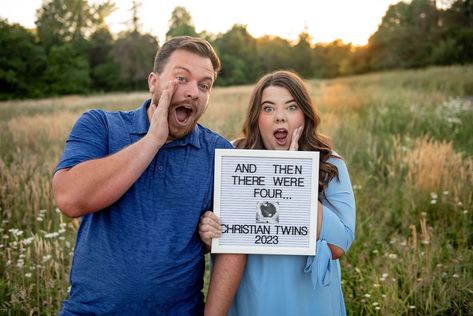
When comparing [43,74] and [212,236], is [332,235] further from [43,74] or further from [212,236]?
[43,74]

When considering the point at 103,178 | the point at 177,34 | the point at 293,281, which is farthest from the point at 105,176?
the point at 177,34

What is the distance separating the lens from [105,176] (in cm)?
194

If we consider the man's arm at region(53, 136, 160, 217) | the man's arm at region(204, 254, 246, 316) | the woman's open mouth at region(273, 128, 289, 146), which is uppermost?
the woman's open mouth at region(273, 128, 289, 146)

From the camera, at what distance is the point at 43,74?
23250mm

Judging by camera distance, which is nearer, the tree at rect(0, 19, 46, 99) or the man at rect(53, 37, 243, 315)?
the man at rect(53, 37, 243, 315)

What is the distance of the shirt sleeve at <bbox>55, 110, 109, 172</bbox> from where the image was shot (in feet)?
6.68

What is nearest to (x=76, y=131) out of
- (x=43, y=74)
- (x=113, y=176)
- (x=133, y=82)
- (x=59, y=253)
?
(x=113, y=176)

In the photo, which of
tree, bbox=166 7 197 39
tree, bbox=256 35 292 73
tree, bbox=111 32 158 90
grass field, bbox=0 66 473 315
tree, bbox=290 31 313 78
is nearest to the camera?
grass field, bbox=0 66 473 315

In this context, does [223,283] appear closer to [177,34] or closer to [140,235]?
[140,235]

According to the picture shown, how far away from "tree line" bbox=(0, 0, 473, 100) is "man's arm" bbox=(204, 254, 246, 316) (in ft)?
43.9

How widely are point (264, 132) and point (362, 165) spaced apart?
4402mm

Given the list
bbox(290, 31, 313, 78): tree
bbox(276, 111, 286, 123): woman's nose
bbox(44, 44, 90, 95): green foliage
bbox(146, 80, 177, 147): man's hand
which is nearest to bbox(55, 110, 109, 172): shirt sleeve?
bbox(146, 80, 177, 147): man's hand

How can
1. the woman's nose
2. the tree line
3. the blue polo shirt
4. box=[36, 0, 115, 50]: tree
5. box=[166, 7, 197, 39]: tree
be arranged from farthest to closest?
box=[166, 7, 197, 39]: tree
box=[36, 0, 115, 50]: tree
the tree line
the woman's nose
the blue polo shirt

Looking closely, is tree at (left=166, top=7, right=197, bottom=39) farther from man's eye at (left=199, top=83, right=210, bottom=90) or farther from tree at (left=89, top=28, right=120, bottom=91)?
man's eye at (left=199, top=83, right=210, bottom=90)
